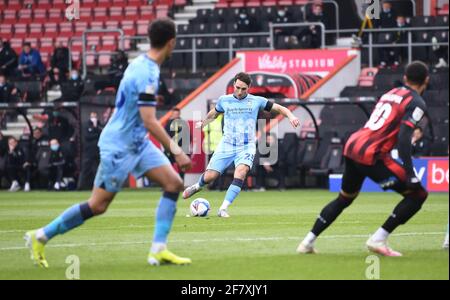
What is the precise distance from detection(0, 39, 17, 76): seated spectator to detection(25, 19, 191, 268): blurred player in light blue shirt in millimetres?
24594

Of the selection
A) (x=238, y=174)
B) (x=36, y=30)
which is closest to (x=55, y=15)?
(x=36, y=30)

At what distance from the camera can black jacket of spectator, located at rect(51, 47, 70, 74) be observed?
1344 inches

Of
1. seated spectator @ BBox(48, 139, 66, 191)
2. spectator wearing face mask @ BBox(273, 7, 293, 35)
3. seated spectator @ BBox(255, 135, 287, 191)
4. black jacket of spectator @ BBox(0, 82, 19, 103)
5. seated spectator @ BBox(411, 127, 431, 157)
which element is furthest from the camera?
black jacket of spectator @ BBox(0, 82, 19, 103)

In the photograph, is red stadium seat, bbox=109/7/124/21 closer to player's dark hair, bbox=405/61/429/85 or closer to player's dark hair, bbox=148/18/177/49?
player's dark hair, bbox=405/61/429/85

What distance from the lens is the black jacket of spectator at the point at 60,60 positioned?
112 ft

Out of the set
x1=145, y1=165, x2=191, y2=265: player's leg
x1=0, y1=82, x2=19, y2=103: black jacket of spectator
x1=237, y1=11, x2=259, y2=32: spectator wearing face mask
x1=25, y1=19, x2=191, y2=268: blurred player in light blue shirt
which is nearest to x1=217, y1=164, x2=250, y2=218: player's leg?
x1=25, y1=19, x2=191, y2=268: blurred player in light blue shirt

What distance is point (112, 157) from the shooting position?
10.9 metres

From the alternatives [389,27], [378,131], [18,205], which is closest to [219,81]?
[389,27]

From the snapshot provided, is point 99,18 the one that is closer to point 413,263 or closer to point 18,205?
point 18,205

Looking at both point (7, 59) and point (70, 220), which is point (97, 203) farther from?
point (7, 59)

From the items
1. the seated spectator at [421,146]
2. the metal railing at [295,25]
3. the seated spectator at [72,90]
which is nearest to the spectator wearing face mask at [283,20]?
the metal railing at [295,25]

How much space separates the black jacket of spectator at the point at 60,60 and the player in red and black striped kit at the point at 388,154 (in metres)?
23.5

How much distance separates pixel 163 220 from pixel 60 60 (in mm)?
24069

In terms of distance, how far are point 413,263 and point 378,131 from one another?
1.49 meters
